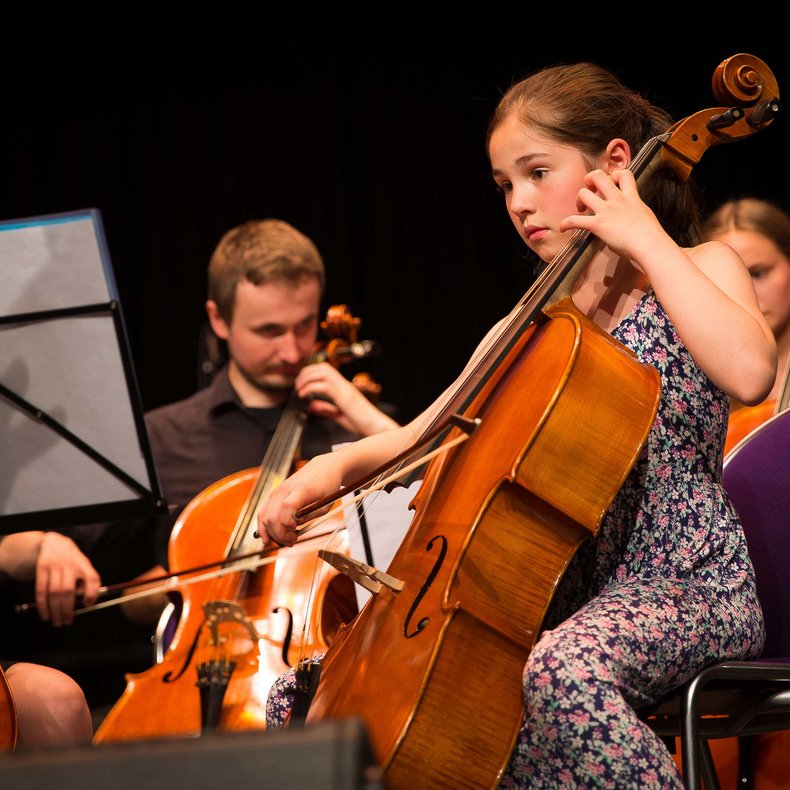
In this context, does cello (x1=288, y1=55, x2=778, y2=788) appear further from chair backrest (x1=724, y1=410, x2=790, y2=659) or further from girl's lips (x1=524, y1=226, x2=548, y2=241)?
chair backrest (x1=724, y1=410, x2=790, y2=659)

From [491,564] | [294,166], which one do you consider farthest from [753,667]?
[294,166]

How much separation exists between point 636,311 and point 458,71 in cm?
216

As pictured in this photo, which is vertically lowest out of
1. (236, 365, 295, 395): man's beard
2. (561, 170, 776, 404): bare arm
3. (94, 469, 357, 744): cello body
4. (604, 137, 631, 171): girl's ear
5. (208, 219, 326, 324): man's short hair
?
(94, 469, 357, 744): cello body

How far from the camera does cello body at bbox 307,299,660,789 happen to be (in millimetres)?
1137

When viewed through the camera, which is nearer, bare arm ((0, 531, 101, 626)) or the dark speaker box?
the dark speaker box

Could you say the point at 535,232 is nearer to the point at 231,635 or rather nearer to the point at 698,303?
the point at 698,303

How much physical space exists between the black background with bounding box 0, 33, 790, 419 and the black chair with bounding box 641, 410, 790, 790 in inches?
73.3

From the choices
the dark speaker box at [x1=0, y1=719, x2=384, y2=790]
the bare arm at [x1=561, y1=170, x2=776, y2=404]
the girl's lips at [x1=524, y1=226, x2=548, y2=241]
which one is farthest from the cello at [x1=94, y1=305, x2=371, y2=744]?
the dark speaker box at [x1=0, y1=719, x2=384, y2=790]

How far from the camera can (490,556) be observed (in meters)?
1.23

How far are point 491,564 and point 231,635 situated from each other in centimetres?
98

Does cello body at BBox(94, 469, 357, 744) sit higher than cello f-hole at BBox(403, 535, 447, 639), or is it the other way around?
cello f-hole at BBox(403, 535, 447, 639)

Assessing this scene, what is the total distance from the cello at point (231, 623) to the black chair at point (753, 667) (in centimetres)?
67

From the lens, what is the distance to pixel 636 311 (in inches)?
62.3

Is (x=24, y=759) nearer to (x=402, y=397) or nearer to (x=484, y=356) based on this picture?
(x=484, y=356)
